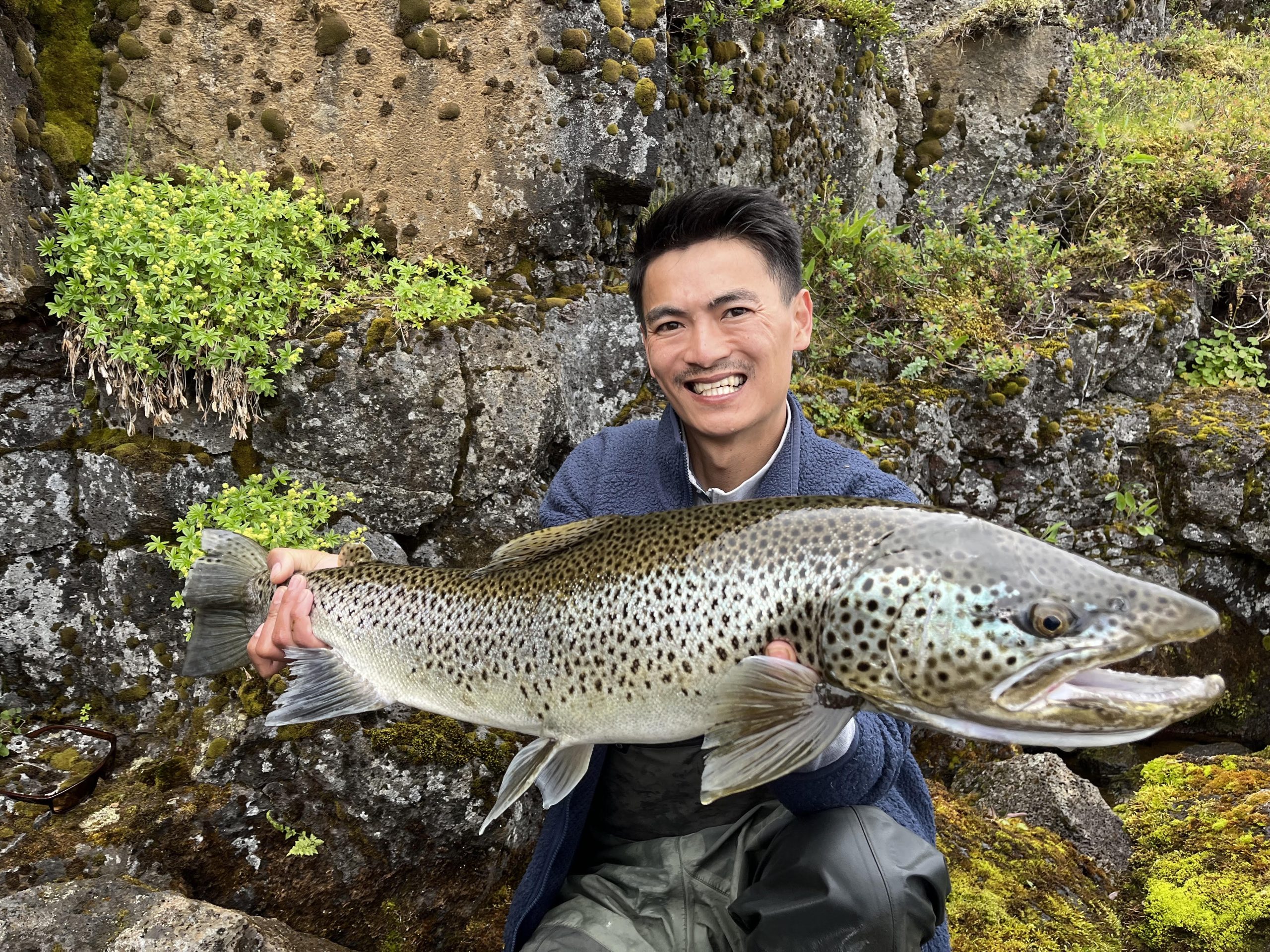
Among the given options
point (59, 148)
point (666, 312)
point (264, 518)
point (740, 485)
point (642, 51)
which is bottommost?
point (264, 518)

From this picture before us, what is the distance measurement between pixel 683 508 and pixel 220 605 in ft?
5.75

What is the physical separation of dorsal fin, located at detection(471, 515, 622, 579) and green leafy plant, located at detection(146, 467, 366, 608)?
1.63 meters

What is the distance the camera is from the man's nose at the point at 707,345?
2867 millimetres

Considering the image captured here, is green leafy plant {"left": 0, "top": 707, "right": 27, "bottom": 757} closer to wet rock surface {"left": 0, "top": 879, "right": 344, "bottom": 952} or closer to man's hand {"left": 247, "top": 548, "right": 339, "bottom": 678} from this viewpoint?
wet rock surface {"left": 0, "top": 879, "right": 344, "bottom": 952}

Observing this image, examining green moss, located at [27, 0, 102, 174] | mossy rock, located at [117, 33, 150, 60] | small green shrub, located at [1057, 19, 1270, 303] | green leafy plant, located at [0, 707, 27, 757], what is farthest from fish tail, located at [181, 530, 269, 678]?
→ small green shrub, located at [1057, 19, 1270, 303]

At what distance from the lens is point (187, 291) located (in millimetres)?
3963

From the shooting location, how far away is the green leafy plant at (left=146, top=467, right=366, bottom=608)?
13.1 feet

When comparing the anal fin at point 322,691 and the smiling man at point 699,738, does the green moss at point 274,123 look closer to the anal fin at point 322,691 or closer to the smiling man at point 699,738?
the smiling man at point 699,738

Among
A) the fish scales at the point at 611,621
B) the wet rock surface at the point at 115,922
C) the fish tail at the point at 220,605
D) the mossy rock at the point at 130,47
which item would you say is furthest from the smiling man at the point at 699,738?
the mossy rock at the point at 130,47

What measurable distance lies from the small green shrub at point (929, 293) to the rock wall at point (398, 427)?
29 cm

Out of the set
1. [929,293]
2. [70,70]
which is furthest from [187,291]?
[929,293]

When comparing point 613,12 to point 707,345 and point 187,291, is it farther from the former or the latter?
point 707,345

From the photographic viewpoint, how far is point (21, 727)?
159 inches

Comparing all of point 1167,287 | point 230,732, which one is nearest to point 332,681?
point 230,732
